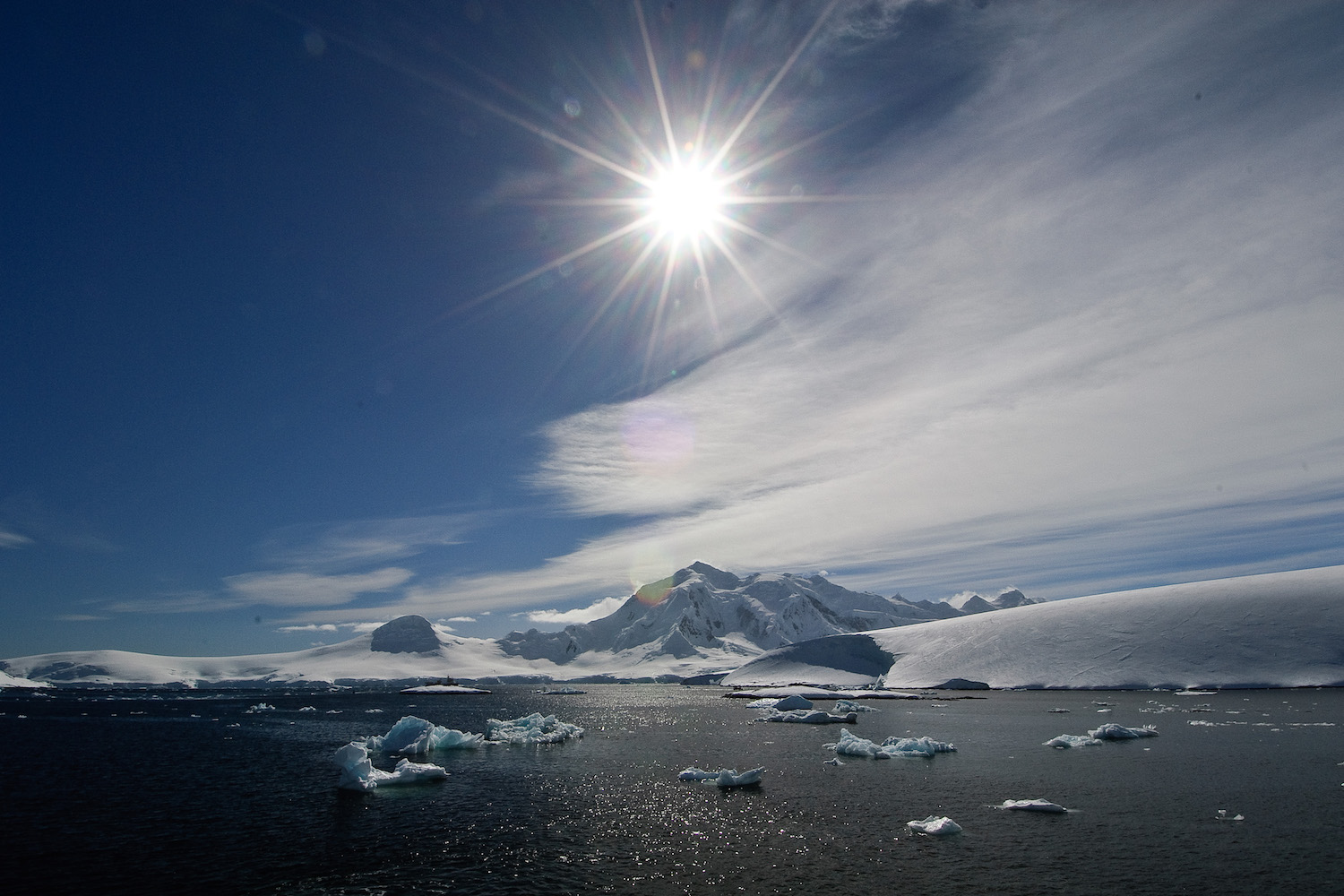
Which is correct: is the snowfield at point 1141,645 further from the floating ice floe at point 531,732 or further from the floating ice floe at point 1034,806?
the floating ice floe at point 1034,806

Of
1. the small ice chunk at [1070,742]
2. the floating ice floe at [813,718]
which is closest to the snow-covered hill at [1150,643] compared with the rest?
the floating ice floe at [813,718]

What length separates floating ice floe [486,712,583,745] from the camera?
58719 millimetres

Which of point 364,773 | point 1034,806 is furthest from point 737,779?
point 364,773

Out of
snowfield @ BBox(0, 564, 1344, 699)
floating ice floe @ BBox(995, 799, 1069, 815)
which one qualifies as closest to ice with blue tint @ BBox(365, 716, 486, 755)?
floating ice floe @ BBox(995, 799, 1069, 815)

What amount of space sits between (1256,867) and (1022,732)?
39.9 meters

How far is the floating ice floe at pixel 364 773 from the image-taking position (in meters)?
35.7

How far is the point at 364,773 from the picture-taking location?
118 ft

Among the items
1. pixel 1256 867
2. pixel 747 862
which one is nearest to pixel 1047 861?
pixel 1256 867

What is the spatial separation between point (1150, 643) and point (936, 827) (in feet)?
361

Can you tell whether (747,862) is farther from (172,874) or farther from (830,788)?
(172,874)

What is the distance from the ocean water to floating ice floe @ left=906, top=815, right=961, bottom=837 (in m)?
0.47

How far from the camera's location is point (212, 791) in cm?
3725

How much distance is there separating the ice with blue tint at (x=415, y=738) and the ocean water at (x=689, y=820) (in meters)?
1.84

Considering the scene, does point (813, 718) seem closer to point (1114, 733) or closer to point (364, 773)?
point (1114, 733)
